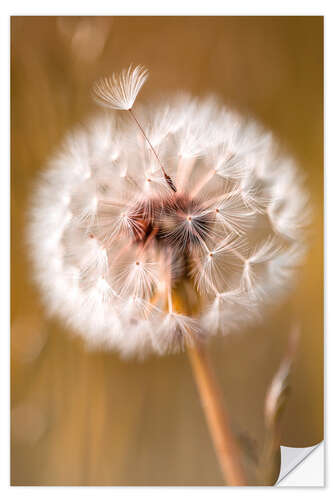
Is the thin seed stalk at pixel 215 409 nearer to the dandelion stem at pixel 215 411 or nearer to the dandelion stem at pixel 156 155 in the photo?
the dandelion stem at pixel 215 411

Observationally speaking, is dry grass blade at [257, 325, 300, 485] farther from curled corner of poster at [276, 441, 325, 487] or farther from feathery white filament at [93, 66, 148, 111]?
feathery white filament at [93, 66, 148, 111]

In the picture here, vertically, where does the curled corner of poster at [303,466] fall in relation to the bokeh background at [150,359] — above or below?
below

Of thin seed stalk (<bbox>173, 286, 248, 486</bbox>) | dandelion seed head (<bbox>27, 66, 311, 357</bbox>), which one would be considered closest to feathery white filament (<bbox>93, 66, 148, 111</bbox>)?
dandelion seed head (<bbox>27, 66, 311, 357</bbox>)

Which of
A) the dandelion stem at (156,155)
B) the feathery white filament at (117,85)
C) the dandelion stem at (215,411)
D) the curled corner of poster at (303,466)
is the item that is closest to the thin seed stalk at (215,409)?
the dandelion stem at (215,411)
